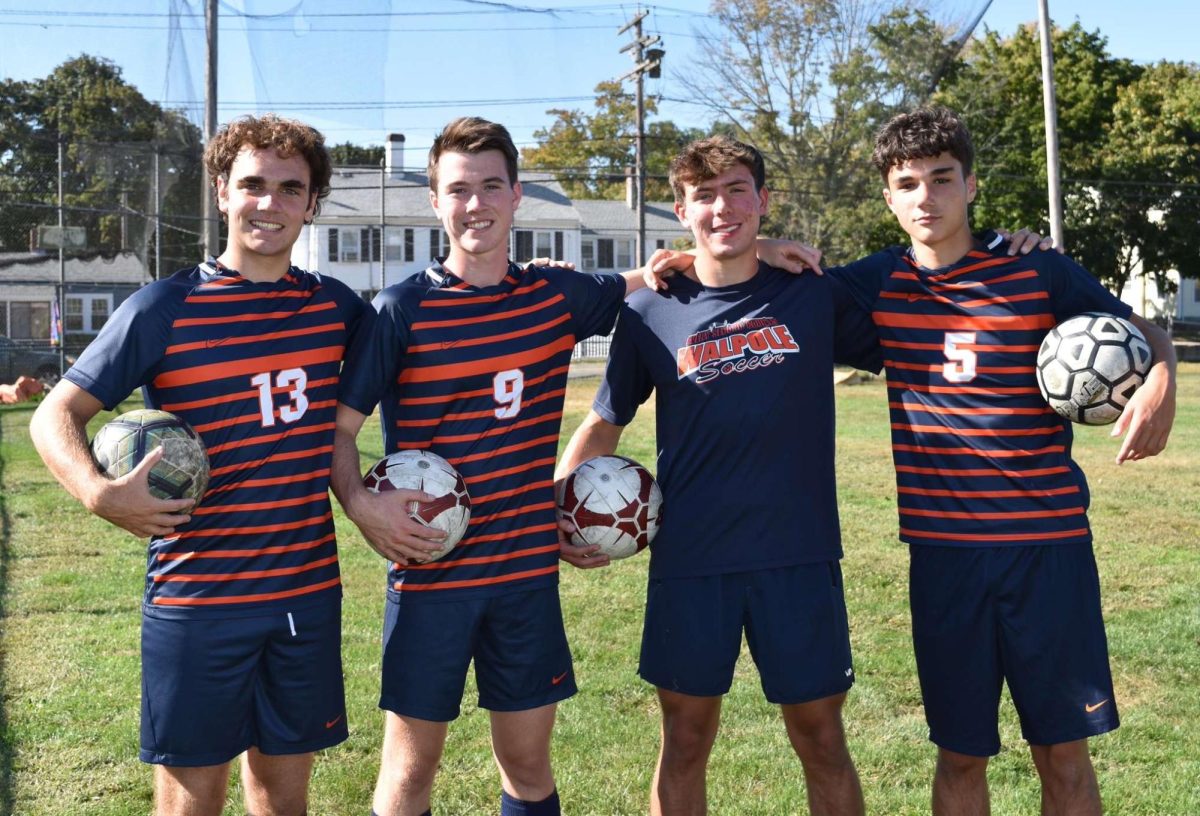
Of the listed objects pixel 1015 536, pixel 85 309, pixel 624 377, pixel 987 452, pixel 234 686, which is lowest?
pixel 234 686

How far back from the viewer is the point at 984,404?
10.7 ft

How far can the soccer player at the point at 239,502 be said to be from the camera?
9.50ft

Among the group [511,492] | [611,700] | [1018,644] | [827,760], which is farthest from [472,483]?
[611,700]

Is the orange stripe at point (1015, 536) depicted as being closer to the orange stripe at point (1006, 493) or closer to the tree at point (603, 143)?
the orange stripe at point (1006, 493)

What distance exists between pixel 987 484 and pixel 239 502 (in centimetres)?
205

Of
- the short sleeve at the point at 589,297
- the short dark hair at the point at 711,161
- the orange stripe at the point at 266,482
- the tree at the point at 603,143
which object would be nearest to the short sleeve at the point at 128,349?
the orange stripe at the point at 266,482

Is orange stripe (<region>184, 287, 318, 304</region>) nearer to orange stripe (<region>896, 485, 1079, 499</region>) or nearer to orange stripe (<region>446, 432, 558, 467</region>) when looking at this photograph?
orange stripe (<region>446, 432, 558, 467</region>)

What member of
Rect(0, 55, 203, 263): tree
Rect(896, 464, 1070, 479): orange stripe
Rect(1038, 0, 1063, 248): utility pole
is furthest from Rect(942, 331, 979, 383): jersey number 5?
Rect(1038, 0, 1063, 248): utility pole

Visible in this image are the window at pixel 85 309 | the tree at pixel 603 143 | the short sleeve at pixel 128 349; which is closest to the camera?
the short sleeve at pixel 128 349

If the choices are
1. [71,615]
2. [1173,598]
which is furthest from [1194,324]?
[71,615]

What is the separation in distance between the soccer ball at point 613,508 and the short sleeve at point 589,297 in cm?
44

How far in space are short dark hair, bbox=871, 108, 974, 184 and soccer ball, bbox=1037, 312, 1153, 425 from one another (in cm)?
61

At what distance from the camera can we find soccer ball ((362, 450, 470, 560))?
9.79 feet

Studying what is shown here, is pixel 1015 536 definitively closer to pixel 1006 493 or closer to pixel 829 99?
pixel 1006 493
